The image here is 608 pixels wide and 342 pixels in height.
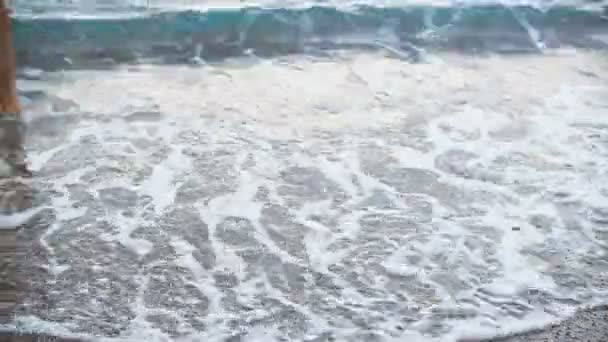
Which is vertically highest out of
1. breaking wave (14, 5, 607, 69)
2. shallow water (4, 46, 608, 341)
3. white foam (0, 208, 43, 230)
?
breaking wave (14, 5, 607, 69)

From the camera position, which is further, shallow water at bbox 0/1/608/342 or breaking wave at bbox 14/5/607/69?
breaking wave at bbox 14/5/607/69

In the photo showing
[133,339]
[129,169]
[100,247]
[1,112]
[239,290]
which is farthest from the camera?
[1,112]

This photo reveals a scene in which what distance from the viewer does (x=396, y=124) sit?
3.28 metres

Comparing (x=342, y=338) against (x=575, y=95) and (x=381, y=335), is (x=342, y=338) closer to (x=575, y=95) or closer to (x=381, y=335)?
(x=381, y=335)

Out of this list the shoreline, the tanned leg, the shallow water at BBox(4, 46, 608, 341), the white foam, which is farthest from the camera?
the tanned leg

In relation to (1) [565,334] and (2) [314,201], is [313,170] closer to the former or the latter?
(2) [314,201]

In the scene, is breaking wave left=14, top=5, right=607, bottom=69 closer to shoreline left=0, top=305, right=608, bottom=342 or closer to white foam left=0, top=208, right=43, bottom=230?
white foam left=0, top=208, right=43, bottom=230

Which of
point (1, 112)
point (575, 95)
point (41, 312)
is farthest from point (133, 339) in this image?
point (575, 95)

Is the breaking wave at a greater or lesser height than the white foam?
greater

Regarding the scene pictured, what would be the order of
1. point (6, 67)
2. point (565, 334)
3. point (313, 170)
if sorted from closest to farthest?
point (565, 334) < point (313, 170) < point (6, 67)

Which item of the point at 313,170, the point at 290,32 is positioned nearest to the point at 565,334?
the point at 313,170

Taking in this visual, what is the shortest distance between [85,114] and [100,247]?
108 cm

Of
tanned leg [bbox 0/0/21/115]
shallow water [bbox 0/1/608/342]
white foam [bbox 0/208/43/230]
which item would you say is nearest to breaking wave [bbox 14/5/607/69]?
shallow water [bbox 0/1/608/342]

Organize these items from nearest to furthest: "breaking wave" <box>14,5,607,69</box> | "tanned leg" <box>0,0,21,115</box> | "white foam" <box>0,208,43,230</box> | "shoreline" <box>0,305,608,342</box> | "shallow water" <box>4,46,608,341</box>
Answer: "shoreline" <box>0,305,608,342</box>, "shallow water" <box>4,46,608,341</box>, "white foam" <box>0,208,43,230</box>, "tanned leg" <box>0,0,21,115</box>, "breaking wave" <box>14,5,607,69</box>
